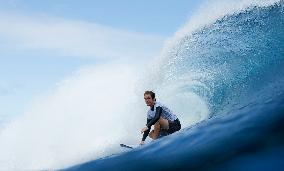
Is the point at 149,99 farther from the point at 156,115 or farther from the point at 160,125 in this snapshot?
the point at 160,125

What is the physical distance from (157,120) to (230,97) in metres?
3.52

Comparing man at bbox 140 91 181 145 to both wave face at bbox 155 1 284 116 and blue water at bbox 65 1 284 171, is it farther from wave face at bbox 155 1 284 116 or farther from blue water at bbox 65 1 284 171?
wave face at bbox 155 1 284 116

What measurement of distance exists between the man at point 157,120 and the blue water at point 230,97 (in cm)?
105

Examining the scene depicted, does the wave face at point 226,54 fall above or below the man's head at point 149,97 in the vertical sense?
above

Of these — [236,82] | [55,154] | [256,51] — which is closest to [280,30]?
[256,51]

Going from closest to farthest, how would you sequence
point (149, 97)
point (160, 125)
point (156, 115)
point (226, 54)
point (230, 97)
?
point (149, 97)
point (156, 115)
point (160, 125)
point (230, 97)
point (226, 54)

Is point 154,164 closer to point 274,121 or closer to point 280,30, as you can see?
point 274,121

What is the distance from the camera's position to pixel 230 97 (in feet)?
37.7

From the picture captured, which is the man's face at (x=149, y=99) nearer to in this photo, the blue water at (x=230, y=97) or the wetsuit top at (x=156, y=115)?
the wetsuit top at (x=156, y=115)

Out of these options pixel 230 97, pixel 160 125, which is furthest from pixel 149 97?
pixel 230 97

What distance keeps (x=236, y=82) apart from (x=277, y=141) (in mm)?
9131

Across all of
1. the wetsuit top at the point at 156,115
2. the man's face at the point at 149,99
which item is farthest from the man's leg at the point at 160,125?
the man's face at the point at 149,99

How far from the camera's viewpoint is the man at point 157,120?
8.39 meters

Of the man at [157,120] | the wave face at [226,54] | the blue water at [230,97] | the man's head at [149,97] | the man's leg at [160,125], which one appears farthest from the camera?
the wave face at [226,54]
